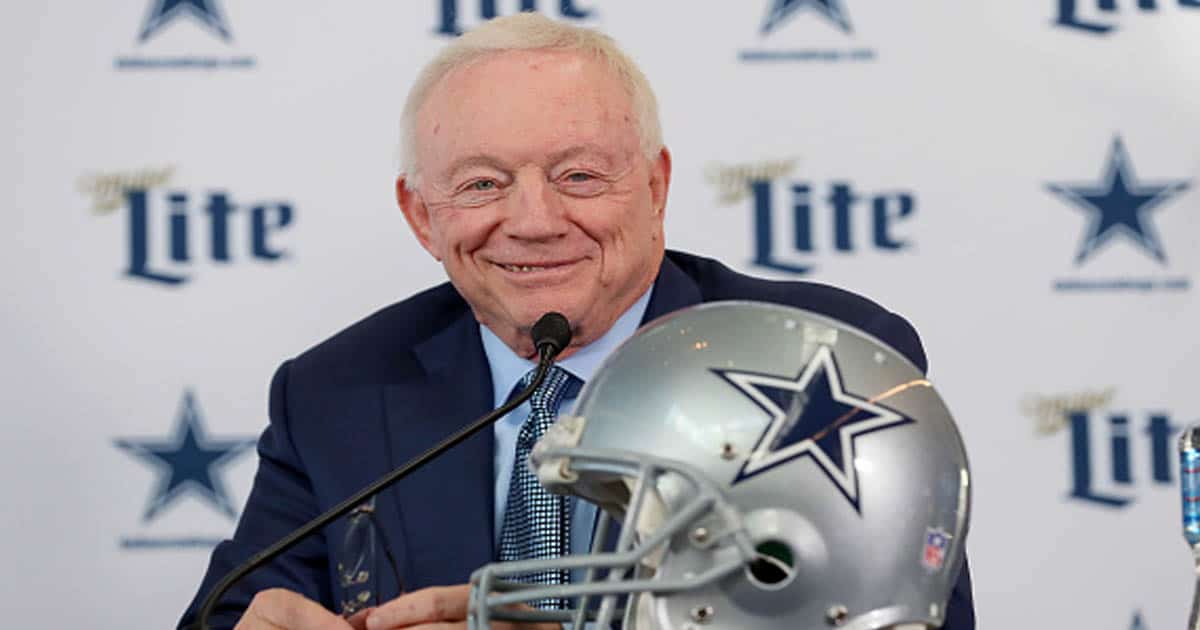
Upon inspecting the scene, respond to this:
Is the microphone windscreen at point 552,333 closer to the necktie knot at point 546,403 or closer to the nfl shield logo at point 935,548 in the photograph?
the necktie knot at point 546,403

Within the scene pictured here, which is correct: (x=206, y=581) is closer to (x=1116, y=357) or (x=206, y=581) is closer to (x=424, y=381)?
(x=424, y=381)

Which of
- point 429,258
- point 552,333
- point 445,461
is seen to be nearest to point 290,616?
point 552,333

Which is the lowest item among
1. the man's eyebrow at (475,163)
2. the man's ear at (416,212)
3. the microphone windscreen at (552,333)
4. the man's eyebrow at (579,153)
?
the microphone windscreen at (552,333)

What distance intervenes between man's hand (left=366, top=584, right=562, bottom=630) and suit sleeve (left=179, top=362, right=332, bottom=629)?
0.47 metres

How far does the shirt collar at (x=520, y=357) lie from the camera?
214 centimetres

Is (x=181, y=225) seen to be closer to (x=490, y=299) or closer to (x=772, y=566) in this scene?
(x=490, y=299)

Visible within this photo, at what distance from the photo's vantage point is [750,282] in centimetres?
223

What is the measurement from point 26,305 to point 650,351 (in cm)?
160

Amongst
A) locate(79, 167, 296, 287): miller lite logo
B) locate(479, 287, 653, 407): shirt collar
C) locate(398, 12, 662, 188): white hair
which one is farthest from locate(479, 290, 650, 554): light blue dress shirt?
locate(79, 167, 296, 287): miller lite logo

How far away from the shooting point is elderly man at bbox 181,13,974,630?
79.4 inches

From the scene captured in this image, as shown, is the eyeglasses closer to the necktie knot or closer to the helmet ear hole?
the necktie knot

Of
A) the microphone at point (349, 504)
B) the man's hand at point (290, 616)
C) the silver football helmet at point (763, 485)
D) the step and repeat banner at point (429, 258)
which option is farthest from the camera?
the step and repeat banner at point (429, 258)

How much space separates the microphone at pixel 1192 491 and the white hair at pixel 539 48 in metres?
0.86

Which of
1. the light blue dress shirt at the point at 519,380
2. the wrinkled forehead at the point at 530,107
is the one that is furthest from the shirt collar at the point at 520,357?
the wrinkled forehead at the point at 530,107
